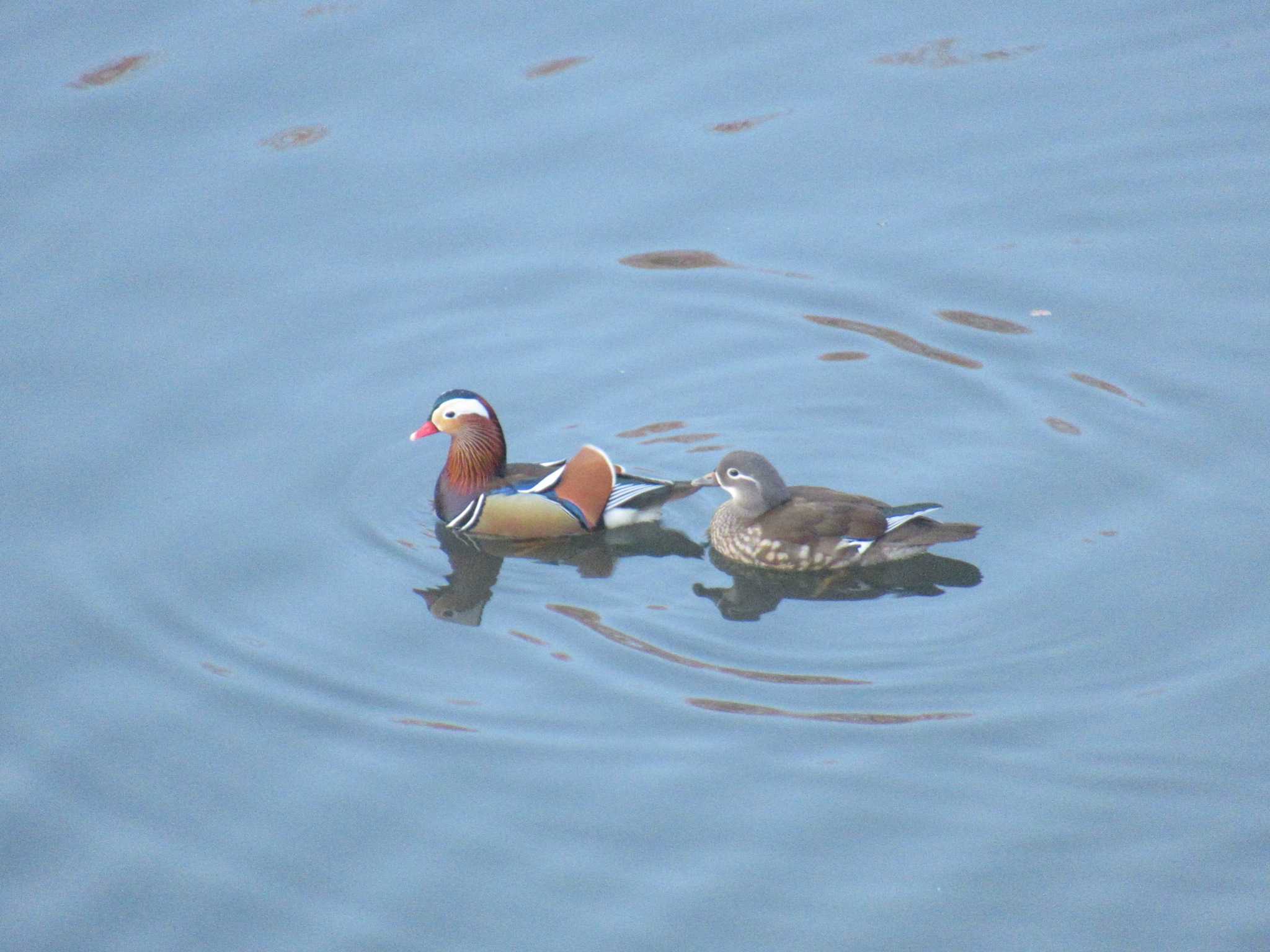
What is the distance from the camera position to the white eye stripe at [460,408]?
9664mm

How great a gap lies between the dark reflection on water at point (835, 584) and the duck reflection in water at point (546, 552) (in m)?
0.50

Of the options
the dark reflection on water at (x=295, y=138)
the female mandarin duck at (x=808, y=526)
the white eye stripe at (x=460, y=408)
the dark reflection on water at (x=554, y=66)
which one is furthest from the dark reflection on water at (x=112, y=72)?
the female mandarin duck at (x=808, y=526)

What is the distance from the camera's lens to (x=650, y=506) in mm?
9664

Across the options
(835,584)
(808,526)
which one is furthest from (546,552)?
(835,584)

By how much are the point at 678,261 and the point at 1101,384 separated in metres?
3.04

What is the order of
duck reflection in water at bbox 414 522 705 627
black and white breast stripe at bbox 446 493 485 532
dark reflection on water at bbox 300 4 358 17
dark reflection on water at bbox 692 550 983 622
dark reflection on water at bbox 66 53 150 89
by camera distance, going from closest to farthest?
dark reflection on water at bbox 692 550 983 622 → duck reflection in water at bbox 414 522 705 627 → black and white breast stripe at bbox 446 493 485 532 → dark reflection on water at bbox 66 53 150 89 → dark reflection on water at bbox 300 4 358 17

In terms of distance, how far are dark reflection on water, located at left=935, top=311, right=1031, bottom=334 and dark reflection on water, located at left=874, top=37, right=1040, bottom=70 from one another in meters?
3.24

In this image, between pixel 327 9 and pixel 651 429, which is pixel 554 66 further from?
pixel 651 429

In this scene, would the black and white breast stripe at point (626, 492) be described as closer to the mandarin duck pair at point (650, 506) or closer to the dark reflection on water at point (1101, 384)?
the mandarin duck pair at point (650, 506)

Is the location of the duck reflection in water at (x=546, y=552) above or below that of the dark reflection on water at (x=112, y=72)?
below

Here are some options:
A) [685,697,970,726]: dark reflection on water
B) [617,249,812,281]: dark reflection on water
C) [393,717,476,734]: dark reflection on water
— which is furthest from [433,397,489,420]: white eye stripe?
[685,697,970,726]: dark reflection on water

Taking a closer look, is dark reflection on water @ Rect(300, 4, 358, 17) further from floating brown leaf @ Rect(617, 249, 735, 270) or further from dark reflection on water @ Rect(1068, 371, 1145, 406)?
dark reflection on water @ Rect(1068, 371, 1145, 406)

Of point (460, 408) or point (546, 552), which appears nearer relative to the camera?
point (546, 552)

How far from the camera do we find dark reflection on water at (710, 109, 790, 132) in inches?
497
